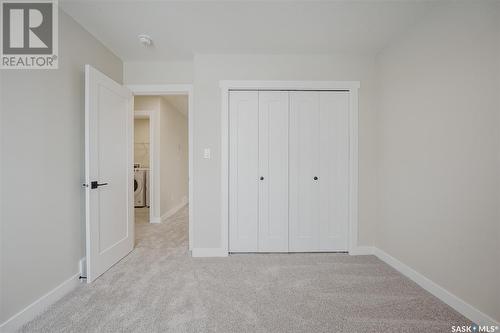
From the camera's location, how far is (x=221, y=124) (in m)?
2.53

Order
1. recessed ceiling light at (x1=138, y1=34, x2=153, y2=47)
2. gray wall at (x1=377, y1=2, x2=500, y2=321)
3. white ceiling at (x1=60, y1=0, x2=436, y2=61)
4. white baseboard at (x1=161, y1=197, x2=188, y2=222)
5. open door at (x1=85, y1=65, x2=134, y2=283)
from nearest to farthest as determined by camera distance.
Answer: gray wall at (x1=377, y1=2, x2=500, y2=321) → white ceiling at (x1=60, y1=0, x2=436, y2=61) → open door at (x1=85, y1=65, x2=134, y2=283) → recessed ceiling light at (x1=138, y1=34, x2=153, y2=47) → white baseboard at (x1=161, y1=197, x2=188, y2=222)

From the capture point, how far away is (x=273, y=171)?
2566 millimetres

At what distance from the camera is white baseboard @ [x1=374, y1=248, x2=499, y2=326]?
1.43 m

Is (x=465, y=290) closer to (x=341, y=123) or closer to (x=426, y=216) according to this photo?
(x=426, y=216)

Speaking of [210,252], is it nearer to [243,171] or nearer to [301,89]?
[243,171]

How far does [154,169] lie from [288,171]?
8.81ft

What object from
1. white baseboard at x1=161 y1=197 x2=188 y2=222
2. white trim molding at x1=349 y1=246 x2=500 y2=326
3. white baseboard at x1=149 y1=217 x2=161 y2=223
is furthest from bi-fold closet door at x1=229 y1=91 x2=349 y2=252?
white baseboard at x1=161 y1=197 x2=188 y2=222

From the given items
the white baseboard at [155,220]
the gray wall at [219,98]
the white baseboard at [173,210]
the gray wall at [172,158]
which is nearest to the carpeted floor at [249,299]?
the gray wall at [219,98]

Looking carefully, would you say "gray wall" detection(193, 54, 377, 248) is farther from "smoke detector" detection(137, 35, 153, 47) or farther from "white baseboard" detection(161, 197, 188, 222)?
"white baseboard" detection(161, 197, 188, 222)

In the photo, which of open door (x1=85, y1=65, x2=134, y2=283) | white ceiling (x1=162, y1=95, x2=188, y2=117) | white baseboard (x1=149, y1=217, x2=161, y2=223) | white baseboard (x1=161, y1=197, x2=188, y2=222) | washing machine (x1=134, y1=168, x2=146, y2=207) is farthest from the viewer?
washing machine (x1=134, y1=168, x2=146, y2=207)

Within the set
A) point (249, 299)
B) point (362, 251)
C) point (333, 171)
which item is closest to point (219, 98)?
point (333, 171)

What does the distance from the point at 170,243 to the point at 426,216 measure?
2.90 meters

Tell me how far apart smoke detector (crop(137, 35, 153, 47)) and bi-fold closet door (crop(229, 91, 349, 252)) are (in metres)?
0.98

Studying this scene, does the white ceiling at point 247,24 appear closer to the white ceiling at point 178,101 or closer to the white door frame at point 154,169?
the white door frame at point 154,169
